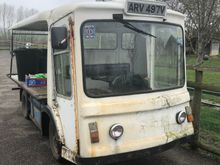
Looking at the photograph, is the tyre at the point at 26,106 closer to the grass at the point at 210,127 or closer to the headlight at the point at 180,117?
the grass at the point at 210,127

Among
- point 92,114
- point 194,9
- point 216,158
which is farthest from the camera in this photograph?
point 194,9

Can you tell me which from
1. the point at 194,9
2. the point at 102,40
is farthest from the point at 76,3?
the point at 194,9

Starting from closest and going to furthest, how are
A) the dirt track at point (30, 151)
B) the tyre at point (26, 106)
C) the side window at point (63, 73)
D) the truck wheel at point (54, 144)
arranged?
the side window at point (63, 73) → the truck wheel at point (54, 144) → the dirt track at point (30, 151) → the tyre at point (26, 106)

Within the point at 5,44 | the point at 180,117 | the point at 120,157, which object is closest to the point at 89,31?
the point at 120,157

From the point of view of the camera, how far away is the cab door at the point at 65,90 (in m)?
4.13

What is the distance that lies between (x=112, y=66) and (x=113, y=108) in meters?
0.56

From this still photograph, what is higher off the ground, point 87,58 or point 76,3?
point 76,3

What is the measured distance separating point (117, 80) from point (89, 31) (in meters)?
0.72

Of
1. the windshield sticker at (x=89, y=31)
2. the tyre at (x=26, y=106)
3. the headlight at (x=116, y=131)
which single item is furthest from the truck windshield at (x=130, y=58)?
the tyre at (x=26, y=106)

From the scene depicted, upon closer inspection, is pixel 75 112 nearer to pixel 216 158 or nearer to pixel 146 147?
pixel 146 147

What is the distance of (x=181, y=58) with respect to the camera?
4.79 meters

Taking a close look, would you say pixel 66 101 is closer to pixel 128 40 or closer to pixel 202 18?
pixel 128 40

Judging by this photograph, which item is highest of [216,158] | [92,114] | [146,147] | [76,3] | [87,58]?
[76,3]

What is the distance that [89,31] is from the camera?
396 cm
